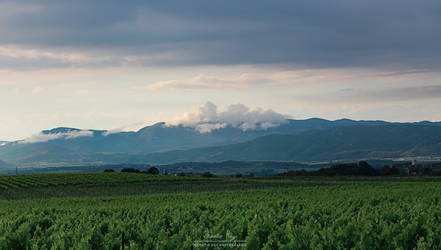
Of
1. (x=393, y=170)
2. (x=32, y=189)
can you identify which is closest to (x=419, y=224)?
(x=32, y=189)

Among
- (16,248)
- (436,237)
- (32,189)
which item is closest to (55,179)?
(32,189)

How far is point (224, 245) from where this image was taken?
16.4 m

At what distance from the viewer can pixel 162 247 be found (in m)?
15.6

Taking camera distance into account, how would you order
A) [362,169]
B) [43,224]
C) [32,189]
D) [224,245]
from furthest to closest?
[362,169], [32,189], [43,224], [224,245]

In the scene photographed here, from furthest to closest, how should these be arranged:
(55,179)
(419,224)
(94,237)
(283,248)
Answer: (55,179) → (419,224) → (94,237) → (283,248)

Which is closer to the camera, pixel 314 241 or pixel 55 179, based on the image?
A: pixel 314 241

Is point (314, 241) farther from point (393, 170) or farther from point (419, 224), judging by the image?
point (393, 170)

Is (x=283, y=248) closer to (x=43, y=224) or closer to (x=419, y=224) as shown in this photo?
(x=419, y=224)

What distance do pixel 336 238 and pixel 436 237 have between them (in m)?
3.58

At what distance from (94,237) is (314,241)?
871 cm

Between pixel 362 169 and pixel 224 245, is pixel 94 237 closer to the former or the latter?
pixel 224 245

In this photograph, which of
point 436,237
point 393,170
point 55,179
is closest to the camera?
point 436,237

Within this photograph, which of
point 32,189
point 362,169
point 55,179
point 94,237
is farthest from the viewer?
point 362,169

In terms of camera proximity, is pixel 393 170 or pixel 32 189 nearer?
pixel 32 189
